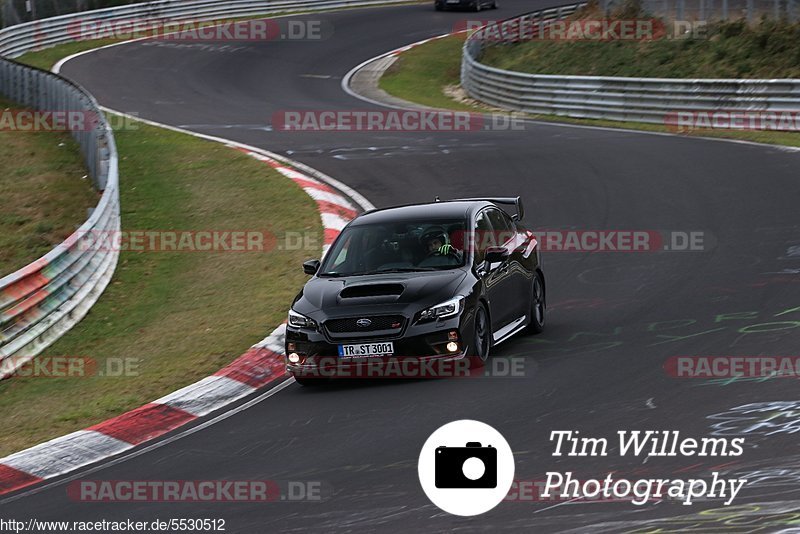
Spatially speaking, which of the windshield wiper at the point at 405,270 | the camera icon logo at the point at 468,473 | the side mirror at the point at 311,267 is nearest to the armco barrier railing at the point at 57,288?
the side mirror at the point at 311,267

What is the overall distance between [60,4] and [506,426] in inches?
1655

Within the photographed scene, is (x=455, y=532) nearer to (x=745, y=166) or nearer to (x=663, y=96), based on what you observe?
(x=745, y=166)

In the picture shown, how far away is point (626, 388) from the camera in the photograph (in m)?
10.0

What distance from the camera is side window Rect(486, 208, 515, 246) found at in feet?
42.1

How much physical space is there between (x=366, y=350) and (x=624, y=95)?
19842 millimetres

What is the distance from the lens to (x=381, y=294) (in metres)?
11.2

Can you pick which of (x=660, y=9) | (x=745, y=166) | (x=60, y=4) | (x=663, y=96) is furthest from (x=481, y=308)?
(x=60, y=4)

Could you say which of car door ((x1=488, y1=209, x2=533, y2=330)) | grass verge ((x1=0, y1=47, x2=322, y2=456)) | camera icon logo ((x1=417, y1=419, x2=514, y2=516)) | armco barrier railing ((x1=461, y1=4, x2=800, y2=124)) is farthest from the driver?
armco barrier railing ((x1=461, y1=4, x2=800, y2=124))

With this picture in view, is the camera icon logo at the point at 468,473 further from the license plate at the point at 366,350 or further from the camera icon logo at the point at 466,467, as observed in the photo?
the license plate at the point at 366,350

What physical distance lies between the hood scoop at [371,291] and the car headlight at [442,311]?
1.07 ft

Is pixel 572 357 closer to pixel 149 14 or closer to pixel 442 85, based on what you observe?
pixel 442 85

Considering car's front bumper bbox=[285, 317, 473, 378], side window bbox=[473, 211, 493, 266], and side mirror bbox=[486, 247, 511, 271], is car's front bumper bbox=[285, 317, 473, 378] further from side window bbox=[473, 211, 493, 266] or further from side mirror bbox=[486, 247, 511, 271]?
side window bbox=[473, 211, 493, 266]

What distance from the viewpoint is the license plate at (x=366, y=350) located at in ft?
36.0

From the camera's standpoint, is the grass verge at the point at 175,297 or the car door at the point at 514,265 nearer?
the grass verge at the point at 175,297
